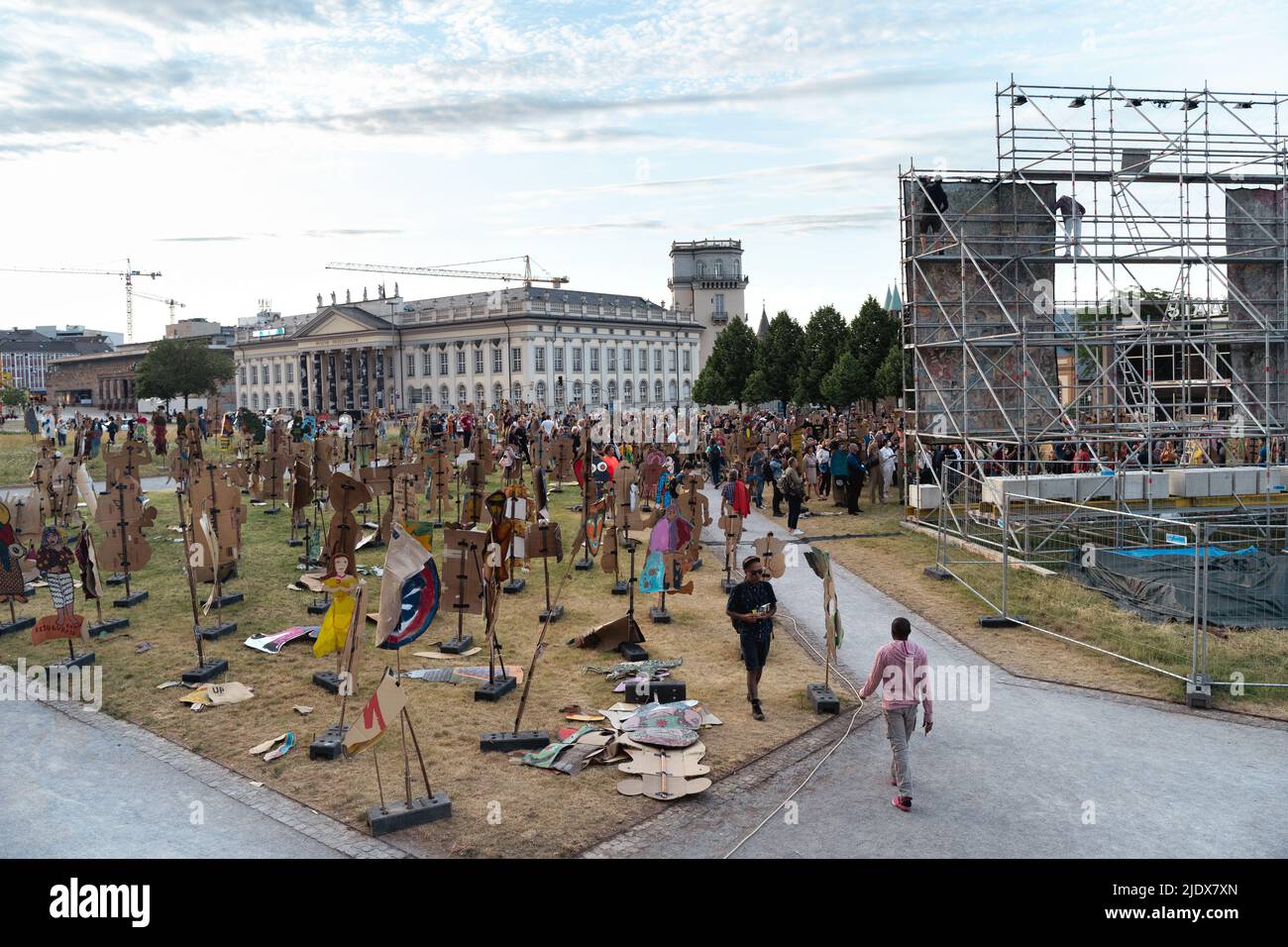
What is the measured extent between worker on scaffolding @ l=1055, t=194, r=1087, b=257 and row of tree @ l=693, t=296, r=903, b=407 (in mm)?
30005

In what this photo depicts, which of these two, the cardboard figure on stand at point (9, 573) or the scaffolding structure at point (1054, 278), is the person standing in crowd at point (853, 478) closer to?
the scaffolding structure at point (1054, 278)

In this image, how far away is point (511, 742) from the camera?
30.4ft

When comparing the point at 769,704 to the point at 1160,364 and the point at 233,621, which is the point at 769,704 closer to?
the point at 233,621

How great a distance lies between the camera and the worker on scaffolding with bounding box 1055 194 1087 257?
77.7ft

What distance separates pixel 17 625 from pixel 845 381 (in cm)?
5308

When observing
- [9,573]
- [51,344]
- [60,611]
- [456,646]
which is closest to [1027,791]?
[456,646]

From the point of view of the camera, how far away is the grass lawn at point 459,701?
313 inches

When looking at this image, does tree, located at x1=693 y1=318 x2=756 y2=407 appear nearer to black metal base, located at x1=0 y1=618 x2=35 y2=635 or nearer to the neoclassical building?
the neoclassical building

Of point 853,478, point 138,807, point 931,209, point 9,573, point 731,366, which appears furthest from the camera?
point 731,366

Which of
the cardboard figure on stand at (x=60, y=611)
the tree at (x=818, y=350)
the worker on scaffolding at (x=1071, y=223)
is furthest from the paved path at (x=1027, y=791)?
the tree at (x=818, y=350)

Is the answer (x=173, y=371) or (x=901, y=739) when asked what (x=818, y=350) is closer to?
(x=173, y=371)

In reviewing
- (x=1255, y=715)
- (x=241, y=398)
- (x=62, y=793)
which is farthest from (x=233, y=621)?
(x=241, y=398)
